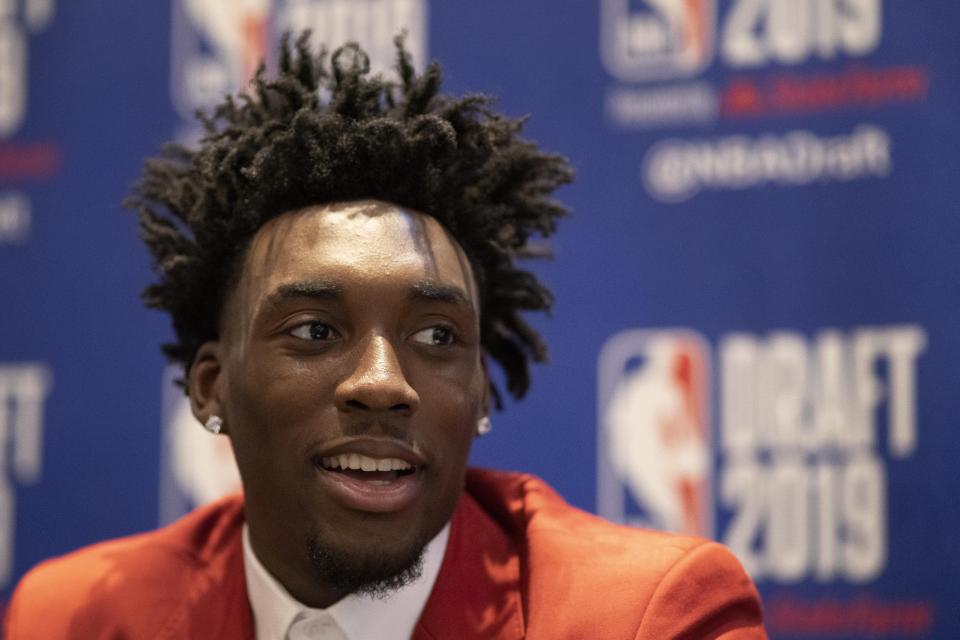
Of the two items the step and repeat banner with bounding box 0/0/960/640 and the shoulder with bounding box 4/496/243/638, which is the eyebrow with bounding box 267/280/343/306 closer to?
the shoulder with bounding box 4/496/243/638

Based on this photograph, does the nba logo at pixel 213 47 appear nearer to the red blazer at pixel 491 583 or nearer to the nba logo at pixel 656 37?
the nba logo at pixel 656 37

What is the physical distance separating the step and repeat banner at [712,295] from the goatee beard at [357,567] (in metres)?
0.64

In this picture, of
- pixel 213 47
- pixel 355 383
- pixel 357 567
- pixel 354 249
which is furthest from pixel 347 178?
pixel 213 47

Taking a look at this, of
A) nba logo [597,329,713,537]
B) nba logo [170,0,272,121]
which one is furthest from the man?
nba logo [170,0,272,121]

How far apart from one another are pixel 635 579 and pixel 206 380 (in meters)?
0.54

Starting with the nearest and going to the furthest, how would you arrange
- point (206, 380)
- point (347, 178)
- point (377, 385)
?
1. point (377, 385)
2. point (347, 178)
3. point (206, 380)

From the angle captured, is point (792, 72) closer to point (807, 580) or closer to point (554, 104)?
point (554, 104)

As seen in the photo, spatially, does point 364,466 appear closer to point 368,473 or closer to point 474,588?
point 368,473

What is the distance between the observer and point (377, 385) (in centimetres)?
125

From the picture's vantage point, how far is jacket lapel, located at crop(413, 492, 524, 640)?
1371mm

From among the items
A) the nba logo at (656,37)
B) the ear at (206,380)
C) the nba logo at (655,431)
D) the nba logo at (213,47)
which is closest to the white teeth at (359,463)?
the ear at (206,380)

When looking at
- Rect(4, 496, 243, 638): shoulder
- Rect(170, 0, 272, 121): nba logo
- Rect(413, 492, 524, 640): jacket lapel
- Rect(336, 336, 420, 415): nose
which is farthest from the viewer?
Rect(170, 0, 272, 121): nba logo

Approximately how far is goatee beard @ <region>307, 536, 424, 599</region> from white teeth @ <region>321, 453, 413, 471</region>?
8cm

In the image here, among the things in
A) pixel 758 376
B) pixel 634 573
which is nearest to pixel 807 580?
pixel 758 376
